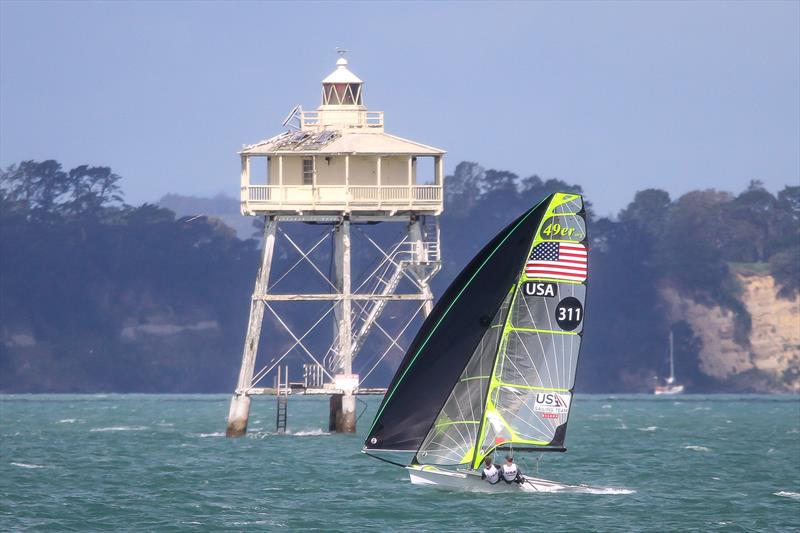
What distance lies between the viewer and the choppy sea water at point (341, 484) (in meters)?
36.2

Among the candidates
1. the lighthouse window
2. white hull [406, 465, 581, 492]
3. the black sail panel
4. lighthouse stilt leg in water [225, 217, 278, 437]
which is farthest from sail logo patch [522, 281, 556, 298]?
the lighthouse window

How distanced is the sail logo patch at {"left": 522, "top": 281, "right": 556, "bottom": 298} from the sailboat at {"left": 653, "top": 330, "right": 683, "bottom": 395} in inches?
4646

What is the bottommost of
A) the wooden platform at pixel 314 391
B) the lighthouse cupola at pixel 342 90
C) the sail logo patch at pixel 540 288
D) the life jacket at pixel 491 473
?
the life jacket at pixel 491 473

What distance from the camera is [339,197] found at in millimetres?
58188

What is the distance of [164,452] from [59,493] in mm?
13614

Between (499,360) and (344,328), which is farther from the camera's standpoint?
(344,328)

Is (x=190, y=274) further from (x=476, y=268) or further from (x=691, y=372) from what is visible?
(x=476, y=268)

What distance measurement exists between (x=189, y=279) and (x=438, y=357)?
121707mm

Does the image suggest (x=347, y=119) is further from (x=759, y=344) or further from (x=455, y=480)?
(x=759, y=344)

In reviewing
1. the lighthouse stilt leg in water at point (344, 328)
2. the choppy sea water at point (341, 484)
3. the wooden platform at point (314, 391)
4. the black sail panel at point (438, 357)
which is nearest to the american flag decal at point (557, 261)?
the black sail panel at point (438, 357)

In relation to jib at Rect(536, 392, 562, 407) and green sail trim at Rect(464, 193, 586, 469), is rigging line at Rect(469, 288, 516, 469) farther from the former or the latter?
jib at Rect(536, 392, 562, 407)

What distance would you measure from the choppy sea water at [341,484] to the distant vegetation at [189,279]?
8083 centimetres

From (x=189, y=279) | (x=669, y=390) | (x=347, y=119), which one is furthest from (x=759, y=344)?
(x=347, y=119)

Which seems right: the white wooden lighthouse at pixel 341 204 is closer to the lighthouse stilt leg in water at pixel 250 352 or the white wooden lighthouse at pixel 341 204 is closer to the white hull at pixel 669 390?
the lighthouse stilt leg in water at pixel 250 352
